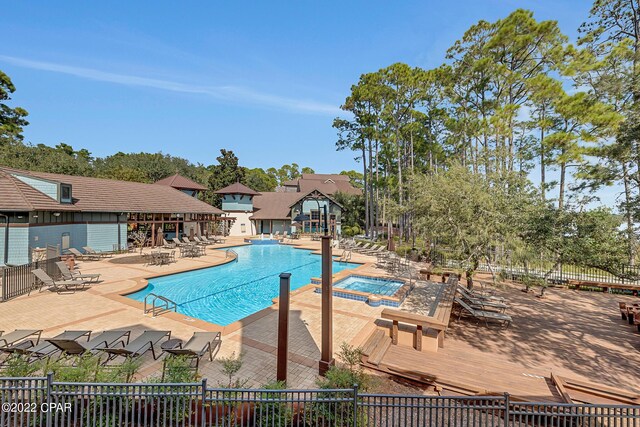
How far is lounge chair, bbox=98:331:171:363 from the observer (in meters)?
5.26

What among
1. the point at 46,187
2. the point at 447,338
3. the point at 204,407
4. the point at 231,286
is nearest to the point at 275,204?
the point at 46,187

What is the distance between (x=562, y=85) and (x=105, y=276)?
2669 cm

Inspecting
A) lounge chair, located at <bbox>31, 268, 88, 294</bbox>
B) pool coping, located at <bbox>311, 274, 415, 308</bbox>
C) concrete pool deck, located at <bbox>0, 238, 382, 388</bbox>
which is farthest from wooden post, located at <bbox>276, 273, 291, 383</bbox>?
lounge chair, located at <bbox>31, 268, 88, 294</bbox>

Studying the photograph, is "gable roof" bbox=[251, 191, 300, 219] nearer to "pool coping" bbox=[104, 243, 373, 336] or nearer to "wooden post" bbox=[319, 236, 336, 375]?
"pool coping" bbox=[104, 243, 373, 336]

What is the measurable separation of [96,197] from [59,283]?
12.6m

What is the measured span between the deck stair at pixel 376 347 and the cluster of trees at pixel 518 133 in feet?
13.4

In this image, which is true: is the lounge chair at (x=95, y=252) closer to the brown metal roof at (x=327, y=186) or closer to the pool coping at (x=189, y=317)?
the pool coping at (x=189, y=317)

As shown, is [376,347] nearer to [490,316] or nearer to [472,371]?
[472,371]

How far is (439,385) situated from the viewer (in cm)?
500

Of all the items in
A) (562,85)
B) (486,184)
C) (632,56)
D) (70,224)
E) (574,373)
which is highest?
(562,85)

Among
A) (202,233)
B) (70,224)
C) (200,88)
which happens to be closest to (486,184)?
(200,88)

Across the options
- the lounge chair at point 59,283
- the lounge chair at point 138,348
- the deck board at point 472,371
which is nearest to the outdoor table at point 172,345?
the lounge chair at point 138,348

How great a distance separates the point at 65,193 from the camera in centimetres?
1758

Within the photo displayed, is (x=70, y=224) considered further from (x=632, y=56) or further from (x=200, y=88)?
(x=632, y=56)
